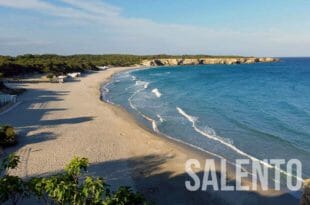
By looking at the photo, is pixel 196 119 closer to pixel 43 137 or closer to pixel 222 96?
pixel 43 137

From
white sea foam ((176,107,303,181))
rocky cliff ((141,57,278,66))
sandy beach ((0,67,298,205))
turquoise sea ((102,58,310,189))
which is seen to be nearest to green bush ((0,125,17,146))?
sandy beach ((0,67,298,205))

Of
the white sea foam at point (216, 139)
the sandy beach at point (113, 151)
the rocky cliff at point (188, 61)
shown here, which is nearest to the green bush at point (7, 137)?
the sandy beach at point (113, 151)

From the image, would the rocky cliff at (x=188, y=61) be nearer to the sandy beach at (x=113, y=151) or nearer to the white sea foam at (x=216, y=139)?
the white sea foam at (x=216, y=139)

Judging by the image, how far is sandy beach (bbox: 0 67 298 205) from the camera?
15.0 meters

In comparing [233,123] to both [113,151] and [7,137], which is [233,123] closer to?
[113,151]

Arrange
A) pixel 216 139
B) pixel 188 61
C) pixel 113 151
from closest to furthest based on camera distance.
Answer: pixel 113 151, pixel 216 139, pixel 188 61

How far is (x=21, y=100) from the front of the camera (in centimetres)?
3775

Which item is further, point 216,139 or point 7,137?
point 216,139

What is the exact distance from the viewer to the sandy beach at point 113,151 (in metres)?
15.0

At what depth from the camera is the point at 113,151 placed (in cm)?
2055

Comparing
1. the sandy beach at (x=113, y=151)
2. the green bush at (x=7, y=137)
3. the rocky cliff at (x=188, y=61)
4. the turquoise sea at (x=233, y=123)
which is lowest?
the rocky cliff at (x=188, y=61)

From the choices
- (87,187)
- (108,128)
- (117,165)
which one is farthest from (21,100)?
(87,187)

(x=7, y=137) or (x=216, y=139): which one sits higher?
(x=7, y=137)

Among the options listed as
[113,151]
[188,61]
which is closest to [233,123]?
[113,151]
